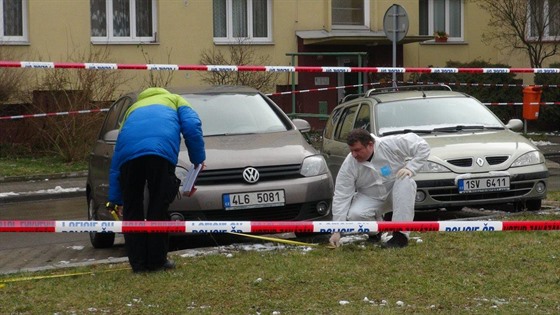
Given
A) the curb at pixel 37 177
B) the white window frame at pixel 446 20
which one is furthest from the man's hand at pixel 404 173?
the white window frame at pixel 446 20

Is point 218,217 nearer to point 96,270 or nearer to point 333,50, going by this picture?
point 96,270

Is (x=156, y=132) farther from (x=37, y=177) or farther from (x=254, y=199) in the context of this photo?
(x=37, y=177)

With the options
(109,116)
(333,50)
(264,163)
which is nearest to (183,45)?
(333,50)

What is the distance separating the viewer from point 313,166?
33.7 ft

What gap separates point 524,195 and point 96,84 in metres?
11.6

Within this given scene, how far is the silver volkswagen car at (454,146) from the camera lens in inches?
447

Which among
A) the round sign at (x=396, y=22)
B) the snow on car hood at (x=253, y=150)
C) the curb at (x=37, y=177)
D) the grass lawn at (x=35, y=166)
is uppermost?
the round sign at (x=396, y=22)

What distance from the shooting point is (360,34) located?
28531 millimetres

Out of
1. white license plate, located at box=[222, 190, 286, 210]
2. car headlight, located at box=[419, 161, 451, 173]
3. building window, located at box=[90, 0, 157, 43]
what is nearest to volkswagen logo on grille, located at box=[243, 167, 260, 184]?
white license plate, located at box=[222, 190, 286, 210]

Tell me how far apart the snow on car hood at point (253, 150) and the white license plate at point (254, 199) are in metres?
0.30

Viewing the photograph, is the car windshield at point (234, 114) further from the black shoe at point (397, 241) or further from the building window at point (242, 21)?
the building window at point (242, 21)

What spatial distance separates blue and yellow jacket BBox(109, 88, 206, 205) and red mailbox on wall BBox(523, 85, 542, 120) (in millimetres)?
18690

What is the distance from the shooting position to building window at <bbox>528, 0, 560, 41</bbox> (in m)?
28.9

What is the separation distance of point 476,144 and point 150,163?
4747 mm
